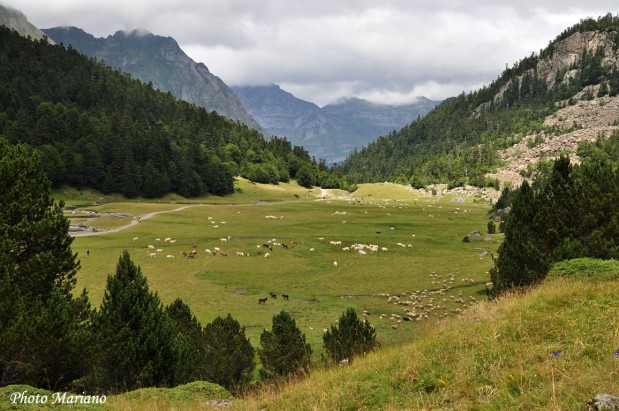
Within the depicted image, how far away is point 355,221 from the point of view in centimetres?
10962

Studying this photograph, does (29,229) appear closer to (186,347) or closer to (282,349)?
(186,347)

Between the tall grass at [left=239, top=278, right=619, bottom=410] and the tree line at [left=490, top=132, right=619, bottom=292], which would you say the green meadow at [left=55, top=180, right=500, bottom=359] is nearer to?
the tall grass at [left=239, top=278, right=619, bottom=410]

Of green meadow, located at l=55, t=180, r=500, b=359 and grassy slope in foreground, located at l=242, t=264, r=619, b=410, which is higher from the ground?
grassy slope in foreground, located at l=242, t=264, r=619, b=410

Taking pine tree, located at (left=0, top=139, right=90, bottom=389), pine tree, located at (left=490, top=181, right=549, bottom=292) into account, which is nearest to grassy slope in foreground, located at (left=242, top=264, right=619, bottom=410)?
pine tree, located at (left=0, top=139, right=90, bottom=389)

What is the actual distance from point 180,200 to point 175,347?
143668 mm

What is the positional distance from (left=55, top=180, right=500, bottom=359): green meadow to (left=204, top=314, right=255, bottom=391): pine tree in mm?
5761

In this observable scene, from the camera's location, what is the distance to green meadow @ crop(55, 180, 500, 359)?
4056 cm

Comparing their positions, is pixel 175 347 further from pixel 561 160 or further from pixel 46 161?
pixel 46 161

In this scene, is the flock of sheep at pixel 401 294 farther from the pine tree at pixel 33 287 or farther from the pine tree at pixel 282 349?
the pine tree at pixel 33 287

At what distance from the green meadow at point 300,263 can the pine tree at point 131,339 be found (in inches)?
427

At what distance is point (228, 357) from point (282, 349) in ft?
10.9

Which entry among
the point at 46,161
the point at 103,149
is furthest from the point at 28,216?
the point at 103,149

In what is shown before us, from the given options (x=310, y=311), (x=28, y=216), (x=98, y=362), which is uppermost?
(x=28, y=216)

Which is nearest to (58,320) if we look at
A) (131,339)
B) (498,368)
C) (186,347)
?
(131,339)
